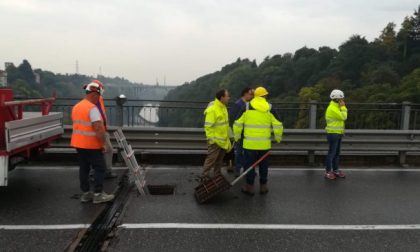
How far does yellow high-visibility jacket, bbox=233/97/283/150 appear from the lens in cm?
612

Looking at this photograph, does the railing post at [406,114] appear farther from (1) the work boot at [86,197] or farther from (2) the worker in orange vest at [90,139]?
(1) the work boot at [86,197]

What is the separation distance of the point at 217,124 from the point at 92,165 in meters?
1.96

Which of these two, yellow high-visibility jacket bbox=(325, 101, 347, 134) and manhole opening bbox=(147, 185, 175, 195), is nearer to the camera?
manhole opening bbox=(147, 185, 175, 195)

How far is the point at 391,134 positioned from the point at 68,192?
631 centimetres

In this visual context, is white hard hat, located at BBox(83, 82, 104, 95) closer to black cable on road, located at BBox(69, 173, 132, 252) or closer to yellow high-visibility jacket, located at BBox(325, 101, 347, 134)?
black cable on road, located at BBox(69, 173, 132, 252)

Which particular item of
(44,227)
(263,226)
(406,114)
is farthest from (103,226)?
(406,114)

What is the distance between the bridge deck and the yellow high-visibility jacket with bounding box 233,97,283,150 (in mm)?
793

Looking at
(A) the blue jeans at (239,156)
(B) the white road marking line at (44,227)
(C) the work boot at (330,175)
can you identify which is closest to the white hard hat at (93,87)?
(B) the white road marking line at (44,227)

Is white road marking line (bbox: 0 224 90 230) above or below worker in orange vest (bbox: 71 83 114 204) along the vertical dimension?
below

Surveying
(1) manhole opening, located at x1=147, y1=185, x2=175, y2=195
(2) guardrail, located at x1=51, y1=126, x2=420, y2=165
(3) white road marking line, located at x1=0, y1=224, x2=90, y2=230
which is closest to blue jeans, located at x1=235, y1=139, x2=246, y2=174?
(2) guardrail, located at x1=51, y1=126, x2=420, y2=165

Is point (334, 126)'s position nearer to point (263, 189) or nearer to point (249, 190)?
point (263, 189)

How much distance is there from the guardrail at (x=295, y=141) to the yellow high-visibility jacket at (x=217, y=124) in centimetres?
169

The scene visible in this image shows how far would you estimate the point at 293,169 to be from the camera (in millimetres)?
7871

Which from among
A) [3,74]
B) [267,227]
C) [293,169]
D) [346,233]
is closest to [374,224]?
[346,233]
